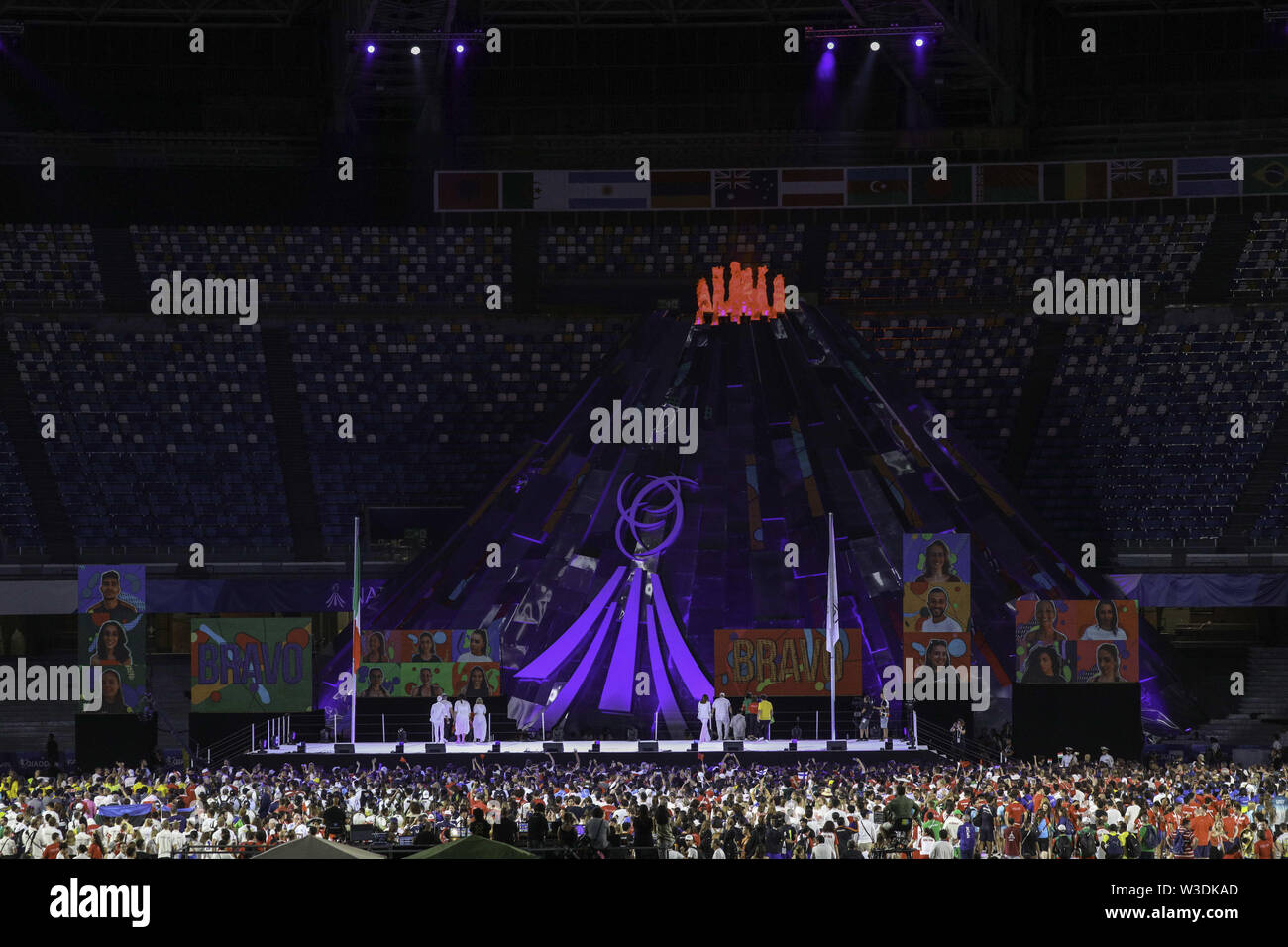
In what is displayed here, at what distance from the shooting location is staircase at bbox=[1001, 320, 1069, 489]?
45062mm

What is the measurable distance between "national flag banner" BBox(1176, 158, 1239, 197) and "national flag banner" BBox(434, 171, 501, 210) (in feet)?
62.7

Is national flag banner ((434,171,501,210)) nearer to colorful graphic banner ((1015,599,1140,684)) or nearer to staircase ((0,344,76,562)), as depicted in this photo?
staircase ((0,344,76,562))

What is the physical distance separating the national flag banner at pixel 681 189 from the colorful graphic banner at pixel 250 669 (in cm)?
1635

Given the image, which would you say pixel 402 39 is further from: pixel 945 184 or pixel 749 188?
pixel 945 184

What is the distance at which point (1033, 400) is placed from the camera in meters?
45.3

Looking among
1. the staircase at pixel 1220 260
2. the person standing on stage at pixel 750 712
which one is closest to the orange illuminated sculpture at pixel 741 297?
the staircase at pixel 1220 260

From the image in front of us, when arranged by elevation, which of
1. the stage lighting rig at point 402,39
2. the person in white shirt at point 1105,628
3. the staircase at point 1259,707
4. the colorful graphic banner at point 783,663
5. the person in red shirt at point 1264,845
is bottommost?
the staircase at point 1259,707

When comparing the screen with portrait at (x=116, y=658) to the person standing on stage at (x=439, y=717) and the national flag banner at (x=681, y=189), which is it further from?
the national flag banner at (x=681, y=189)

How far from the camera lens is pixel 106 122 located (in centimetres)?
4622

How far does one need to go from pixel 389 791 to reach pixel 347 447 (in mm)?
21671

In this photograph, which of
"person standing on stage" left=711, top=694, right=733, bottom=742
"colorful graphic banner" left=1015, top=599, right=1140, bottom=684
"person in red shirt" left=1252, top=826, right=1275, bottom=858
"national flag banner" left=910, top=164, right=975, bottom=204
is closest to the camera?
"person in red shirt" left=1252, top=826, right=1275, bottom=858

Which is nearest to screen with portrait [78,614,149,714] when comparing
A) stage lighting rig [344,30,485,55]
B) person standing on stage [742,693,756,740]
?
person standing on stage [742,693,756,740]

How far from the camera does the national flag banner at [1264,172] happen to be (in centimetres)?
4234

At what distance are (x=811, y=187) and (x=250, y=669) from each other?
20511 millimetres
